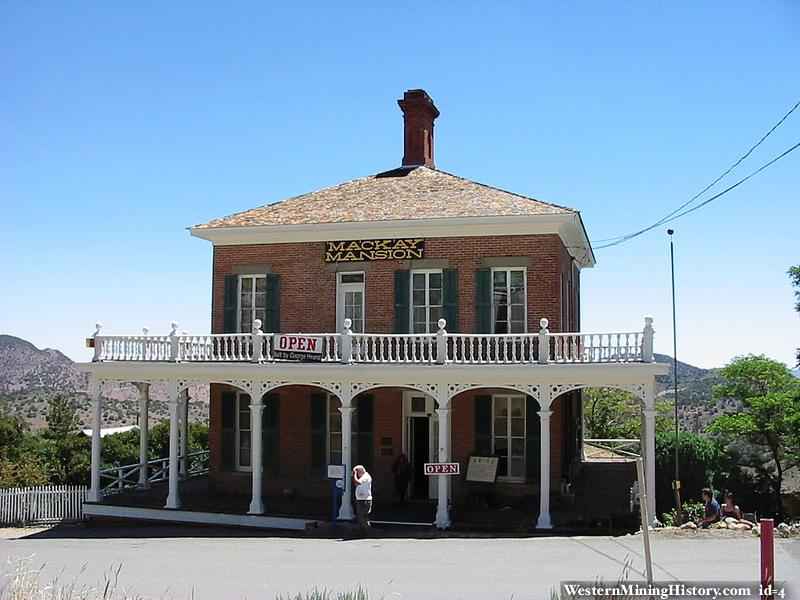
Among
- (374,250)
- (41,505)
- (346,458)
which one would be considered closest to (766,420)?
(374,250)

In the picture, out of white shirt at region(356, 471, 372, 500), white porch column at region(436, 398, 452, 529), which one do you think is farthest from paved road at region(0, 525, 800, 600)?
white porch column at region(436, 398, 452, 529)

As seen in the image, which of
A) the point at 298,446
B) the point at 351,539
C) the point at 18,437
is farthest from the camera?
the point at 18,437

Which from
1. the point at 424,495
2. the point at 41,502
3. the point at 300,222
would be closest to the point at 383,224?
the point at 300,222

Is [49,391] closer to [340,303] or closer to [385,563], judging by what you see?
[340,303]

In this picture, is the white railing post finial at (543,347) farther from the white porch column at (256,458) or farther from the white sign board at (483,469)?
the white porch column at (256,458)

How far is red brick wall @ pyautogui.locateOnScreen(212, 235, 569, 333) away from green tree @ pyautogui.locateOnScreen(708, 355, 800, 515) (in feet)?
24.6

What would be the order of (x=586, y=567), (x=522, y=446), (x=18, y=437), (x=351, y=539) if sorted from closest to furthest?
(x=586, y=567) < (x=351, y=539) < (x=522, y=446) < (x=18, y=437)

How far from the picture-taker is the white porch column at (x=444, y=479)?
18.4m

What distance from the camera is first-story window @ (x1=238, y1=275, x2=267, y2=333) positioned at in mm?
22953

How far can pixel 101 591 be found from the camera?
12055 millimetres

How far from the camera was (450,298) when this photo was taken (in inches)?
843

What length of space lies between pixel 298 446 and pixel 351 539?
5.15 metres

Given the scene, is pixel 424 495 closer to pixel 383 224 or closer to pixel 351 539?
pixel 351 539

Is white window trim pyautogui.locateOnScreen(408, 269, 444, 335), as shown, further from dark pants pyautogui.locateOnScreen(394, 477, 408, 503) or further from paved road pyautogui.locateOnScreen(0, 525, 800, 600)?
paved road pyautogui.locateOnScreen(0, 525, 800, 600)
